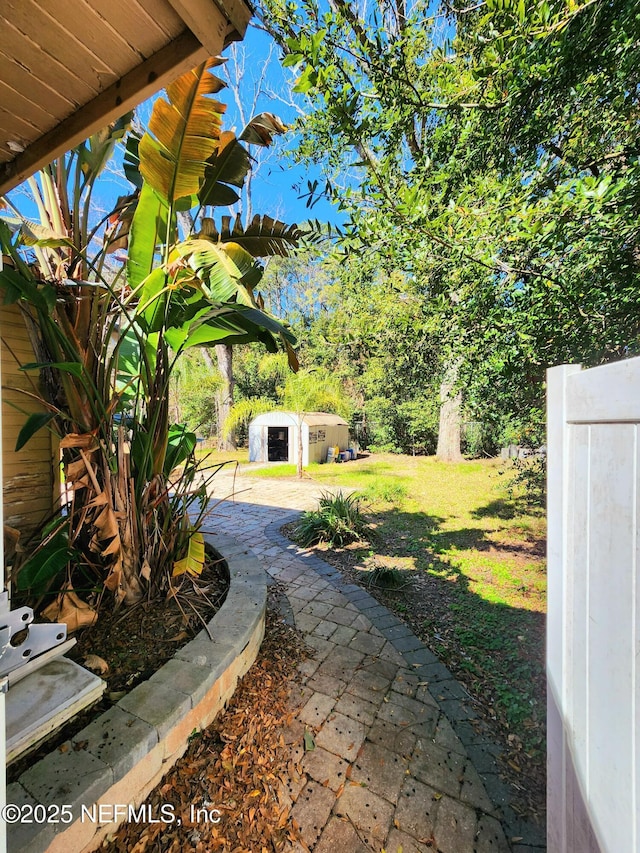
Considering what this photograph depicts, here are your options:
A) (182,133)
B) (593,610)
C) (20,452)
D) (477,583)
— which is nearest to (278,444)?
(477,583)

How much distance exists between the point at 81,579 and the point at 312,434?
11.1 meters

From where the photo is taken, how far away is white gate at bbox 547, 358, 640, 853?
32.3 inches

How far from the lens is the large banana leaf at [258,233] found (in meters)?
2.88

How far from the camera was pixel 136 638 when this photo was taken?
218 centimetres

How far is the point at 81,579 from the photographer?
2445mm

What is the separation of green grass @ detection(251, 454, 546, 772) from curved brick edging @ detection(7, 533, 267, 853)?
164 cm

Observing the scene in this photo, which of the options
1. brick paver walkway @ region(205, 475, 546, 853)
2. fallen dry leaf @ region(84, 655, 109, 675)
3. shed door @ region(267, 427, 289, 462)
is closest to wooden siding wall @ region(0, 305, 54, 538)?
fallen dry leaf @ region(84, 655, 109, 675)

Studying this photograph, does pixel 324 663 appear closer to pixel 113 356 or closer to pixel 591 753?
pixel 591 753

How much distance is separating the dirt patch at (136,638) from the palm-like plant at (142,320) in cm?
15

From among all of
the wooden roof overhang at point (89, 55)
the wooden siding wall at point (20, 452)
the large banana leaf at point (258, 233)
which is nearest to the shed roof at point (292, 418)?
the large banana leaf at point (258, 233)

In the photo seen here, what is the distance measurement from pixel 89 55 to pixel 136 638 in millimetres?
2747

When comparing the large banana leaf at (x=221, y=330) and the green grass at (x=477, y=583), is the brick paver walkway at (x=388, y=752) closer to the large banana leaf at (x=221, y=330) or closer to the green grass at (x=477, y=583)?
the green grass at (x=477, y=583)

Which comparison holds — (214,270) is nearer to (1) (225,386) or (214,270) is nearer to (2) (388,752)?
(2) (388,752)

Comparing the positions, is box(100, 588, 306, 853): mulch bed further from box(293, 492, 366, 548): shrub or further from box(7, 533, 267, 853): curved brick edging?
box(293, 492, 366, 548): shrub
